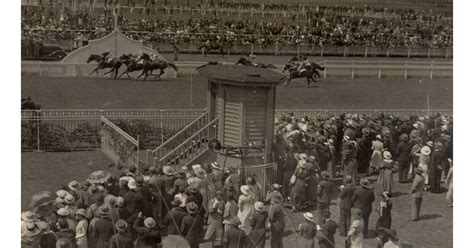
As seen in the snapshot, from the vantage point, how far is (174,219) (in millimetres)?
8156

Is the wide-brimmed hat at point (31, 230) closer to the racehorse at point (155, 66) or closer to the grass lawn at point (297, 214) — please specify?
the grass lawn at point (297, 214)

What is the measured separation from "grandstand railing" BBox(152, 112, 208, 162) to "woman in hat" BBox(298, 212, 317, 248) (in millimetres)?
1747

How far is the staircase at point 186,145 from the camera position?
8758mm

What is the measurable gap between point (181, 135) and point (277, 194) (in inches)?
54.7

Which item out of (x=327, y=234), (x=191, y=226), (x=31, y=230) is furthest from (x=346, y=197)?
(x=31, y=230)

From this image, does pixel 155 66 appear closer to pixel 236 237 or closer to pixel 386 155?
pixel 236 237

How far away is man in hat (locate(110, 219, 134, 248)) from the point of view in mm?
7758

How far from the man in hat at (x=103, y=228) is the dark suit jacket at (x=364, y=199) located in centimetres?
306

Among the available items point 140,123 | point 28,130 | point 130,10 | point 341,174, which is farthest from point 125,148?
point 341,174

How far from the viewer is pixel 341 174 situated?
9.73 meters

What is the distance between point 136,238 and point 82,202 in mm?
711

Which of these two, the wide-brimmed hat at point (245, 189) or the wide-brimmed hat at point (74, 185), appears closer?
the wide-brimmed hat at point (74, 185)

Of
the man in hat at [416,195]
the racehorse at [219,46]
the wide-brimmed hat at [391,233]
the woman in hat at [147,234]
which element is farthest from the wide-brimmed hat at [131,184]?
the man in hat at [416,195]

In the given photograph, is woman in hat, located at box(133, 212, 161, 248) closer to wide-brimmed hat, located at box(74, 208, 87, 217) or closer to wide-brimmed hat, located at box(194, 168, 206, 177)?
wide-brimmed hat, located at box(74, 208, 87, 217)
